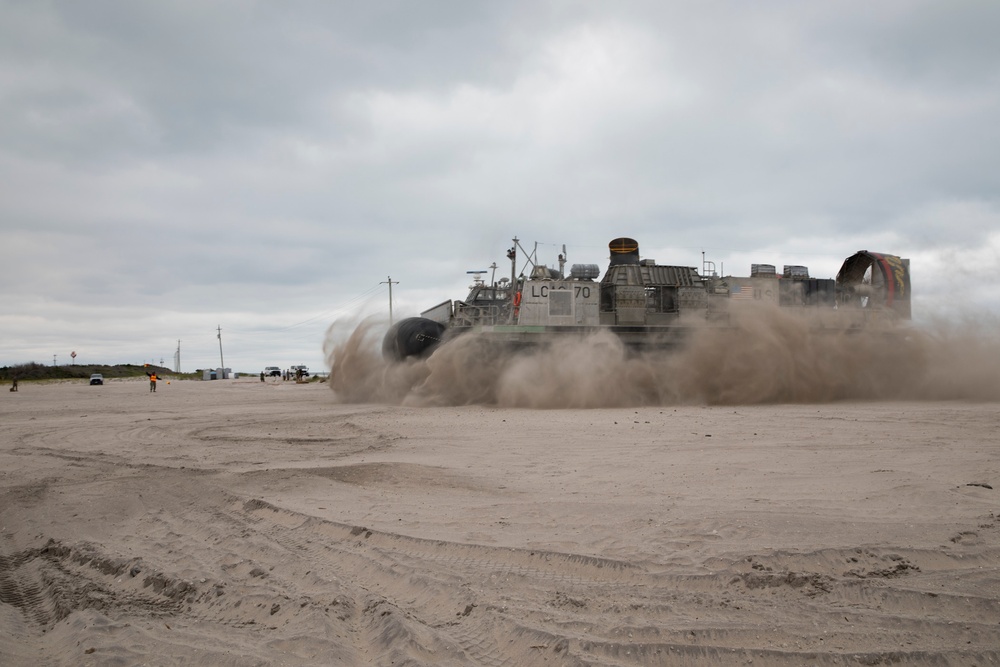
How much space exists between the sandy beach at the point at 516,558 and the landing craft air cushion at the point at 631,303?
28.4 feet

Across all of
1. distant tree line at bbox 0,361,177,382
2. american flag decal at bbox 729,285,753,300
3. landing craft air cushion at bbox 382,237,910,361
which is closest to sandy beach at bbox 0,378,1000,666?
landing craft air cushion at bbox 382,237,910,361

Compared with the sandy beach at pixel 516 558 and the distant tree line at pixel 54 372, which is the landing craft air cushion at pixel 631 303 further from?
the distant tree line at pixel 54 372

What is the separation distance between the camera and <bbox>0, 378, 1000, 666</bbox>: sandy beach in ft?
8.44

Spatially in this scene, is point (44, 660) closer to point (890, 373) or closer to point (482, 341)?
point (482, 341)

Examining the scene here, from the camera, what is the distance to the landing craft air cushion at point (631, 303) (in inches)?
597

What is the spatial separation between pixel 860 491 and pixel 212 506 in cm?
454

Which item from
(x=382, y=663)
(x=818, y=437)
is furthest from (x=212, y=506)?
(x=818, y=437)

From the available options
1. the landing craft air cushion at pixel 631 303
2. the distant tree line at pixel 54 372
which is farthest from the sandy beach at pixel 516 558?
the distant tree line at pixel 54 372

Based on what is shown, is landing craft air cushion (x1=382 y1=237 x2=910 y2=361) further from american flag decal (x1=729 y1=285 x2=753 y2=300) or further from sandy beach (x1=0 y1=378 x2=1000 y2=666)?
sandy beach (x1=0 y1=378 x2=1000 y2=666)

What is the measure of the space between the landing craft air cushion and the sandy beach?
8650 millimetres

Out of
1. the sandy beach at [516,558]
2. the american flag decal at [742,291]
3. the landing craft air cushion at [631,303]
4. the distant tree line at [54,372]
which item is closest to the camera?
the sandy beach at [516,558]

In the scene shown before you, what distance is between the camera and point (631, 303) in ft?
52.2

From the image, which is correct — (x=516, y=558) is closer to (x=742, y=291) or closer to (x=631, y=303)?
(x=631, y=303)

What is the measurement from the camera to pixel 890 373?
14.9 metres
